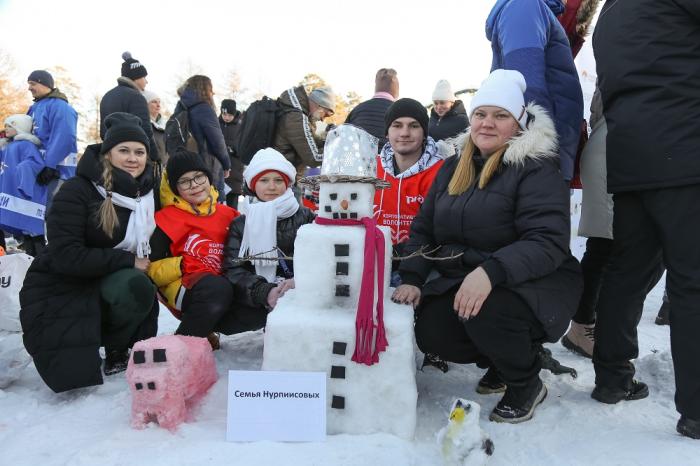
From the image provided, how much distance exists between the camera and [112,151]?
2.54m

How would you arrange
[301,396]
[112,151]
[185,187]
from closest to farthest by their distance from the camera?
[301,396], [112,151], [185,187]

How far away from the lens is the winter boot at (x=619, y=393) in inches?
83.5

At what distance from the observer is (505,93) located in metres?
2.10

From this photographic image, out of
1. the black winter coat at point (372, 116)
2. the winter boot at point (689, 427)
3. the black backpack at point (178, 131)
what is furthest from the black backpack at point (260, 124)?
the winter boot at point (689, 427)

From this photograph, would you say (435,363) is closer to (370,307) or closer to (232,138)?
(370,307)

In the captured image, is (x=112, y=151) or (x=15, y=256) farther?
(x=15, y=256)

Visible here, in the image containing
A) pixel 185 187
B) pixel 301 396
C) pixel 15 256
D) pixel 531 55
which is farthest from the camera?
pixel 15 256

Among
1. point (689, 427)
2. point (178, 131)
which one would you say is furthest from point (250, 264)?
point (178, 131)

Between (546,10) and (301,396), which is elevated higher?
(546,10)

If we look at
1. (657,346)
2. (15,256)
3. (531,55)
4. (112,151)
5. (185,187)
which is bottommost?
(657,346)

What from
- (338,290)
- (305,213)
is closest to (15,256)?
(305,213)

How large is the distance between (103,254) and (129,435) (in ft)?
3.01

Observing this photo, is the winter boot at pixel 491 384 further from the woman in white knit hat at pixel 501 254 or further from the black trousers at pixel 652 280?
the black trousers at pixel 652 280

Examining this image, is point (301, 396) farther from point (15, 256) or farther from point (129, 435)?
point (15, 256)
